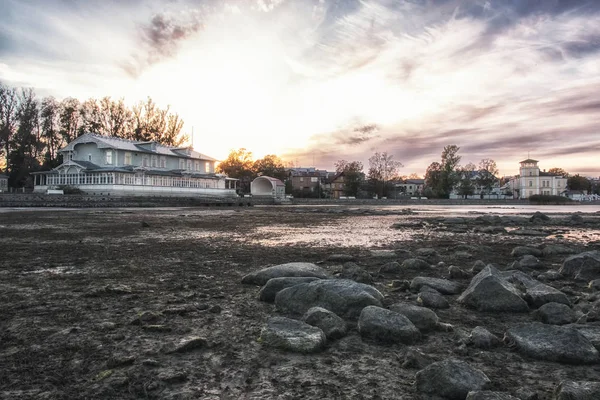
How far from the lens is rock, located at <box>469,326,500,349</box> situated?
3.69 m

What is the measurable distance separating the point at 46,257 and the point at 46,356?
239 inches

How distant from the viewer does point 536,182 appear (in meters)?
123

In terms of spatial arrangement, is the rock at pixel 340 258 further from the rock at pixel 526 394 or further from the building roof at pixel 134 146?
the building roof at pixel 134 146

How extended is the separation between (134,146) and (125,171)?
407 inches

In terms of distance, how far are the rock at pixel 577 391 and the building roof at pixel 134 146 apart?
69.3 metres

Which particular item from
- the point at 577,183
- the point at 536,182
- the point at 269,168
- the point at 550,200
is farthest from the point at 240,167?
the point at 577,183

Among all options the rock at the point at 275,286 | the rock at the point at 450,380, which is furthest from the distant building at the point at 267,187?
the rock at the point at 450,380

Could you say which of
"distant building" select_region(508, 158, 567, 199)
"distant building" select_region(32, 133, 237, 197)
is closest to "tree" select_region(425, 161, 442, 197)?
"distant building" select_region(508, 158, 567, 199)

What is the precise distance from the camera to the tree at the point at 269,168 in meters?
109

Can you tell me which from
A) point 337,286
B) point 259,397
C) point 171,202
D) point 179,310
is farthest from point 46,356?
point 171,202

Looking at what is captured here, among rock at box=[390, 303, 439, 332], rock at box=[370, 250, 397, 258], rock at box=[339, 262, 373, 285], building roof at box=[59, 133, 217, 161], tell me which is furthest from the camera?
building roof at box=[59, 133, 217, 161]

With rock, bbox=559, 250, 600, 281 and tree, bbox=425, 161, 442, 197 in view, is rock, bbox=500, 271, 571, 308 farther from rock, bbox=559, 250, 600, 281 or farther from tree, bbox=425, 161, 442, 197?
tree, bbox=425, 161, 442, 197

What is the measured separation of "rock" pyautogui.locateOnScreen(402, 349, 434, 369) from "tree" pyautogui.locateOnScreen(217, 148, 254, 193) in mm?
99665

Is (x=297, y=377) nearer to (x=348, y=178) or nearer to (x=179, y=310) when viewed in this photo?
(x=179, y=310)
